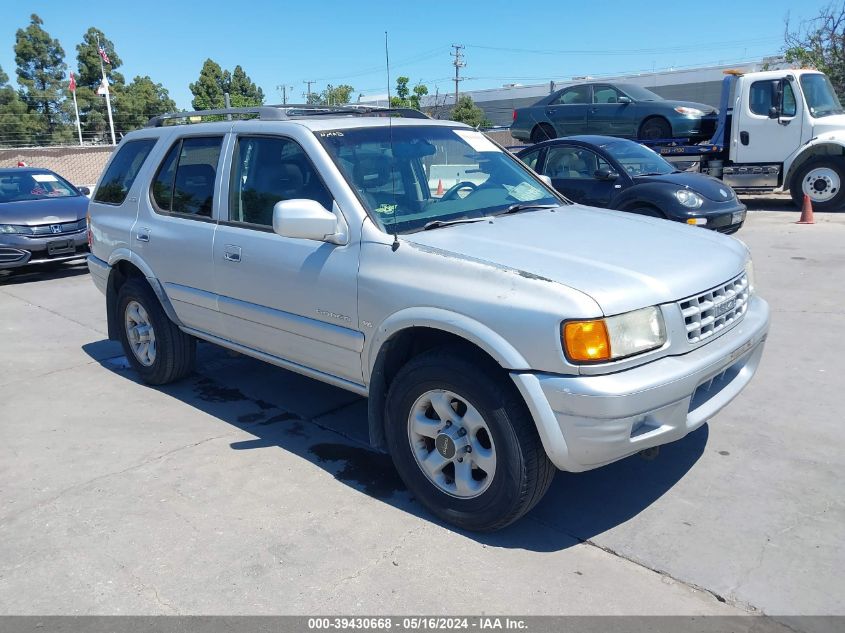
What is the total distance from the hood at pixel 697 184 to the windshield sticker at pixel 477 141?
5.02 metres

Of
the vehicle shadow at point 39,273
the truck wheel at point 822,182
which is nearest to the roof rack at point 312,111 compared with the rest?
the vehicle shadow at point 39,273

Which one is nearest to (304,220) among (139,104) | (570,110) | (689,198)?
(689,198)

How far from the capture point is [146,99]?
5306 centimetres

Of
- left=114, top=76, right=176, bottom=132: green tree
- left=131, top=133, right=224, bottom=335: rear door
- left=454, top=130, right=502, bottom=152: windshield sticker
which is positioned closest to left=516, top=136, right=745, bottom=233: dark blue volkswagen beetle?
left=454, top=130, right=502, bottom=152: windshield sticker

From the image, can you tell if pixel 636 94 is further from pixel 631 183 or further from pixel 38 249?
pixel 38 249

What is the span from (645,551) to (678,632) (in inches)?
21.4

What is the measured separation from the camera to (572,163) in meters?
9.90

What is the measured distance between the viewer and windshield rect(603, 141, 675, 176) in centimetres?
966

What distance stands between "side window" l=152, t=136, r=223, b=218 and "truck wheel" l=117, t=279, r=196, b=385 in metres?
0.72

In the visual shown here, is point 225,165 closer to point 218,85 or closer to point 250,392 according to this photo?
point 250,392

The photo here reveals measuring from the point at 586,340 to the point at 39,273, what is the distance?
10166mm

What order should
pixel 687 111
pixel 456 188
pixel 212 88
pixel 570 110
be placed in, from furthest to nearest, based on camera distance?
1. pixel 212 88
2. pixel 570 110
3. pixel 687 111
4. pixel 456 188

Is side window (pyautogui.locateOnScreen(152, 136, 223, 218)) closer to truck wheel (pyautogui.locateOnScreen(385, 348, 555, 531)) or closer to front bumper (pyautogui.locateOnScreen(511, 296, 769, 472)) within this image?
truck wheel (pyautogui.locateOnScreen(385, 348, 555, 531))

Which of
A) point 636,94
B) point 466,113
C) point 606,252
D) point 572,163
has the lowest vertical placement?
point 606,252
